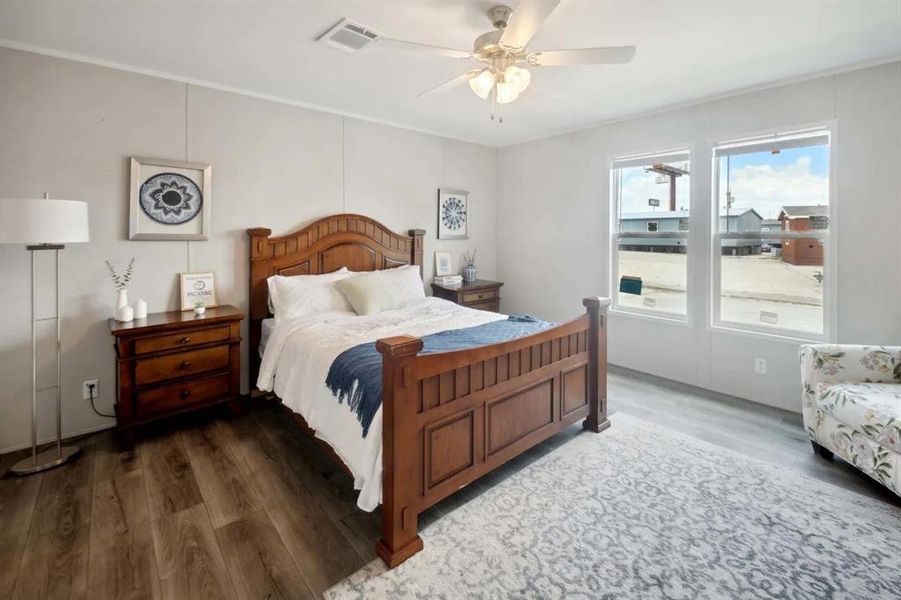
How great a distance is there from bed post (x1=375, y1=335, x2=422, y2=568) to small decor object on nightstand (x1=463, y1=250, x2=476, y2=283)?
11.2ft

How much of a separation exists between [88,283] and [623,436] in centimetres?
383

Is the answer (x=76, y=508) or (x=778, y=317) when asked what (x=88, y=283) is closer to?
(x=76, y=508)

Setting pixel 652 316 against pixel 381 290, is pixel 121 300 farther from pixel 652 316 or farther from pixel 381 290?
pixel 652 316

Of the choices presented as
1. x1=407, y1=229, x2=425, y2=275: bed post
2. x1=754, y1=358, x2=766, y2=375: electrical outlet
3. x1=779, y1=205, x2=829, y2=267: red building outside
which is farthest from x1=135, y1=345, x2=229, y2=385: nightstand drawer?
x1=779, y1=205, x2=829, y2=267: red building outside

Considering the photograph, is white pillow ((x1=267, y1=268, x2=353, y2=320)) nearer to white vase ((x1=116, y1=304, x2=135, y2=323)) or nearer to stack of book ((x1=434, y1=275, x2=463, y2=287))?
white vase ((x1=116, y1=304, x2=135, y2=323))

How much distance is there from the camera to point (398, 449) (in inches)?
72.4

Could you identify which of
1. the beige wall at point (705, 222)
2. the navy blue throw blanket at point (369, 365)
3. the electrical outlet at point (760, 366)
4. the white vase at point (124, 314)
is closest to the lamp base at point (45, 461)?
the white vase at point (124, 314)

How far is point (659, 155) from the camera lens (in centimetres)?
408

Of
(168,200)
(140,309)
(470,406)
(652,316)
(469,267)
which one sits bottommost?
(470,406)

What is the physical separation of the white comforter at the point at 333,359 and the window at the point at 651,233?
68.1 inches

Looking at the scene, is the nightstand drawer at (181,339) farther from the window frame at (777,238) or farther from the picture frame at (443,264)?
the window frame at (777,238)

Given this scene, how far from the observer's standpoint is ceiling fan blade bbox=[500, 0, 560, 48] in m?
1.71

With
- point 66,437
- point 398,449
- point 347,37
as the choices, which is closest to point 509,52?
point 347,37

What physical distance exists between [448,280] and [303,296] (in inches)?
74.2
